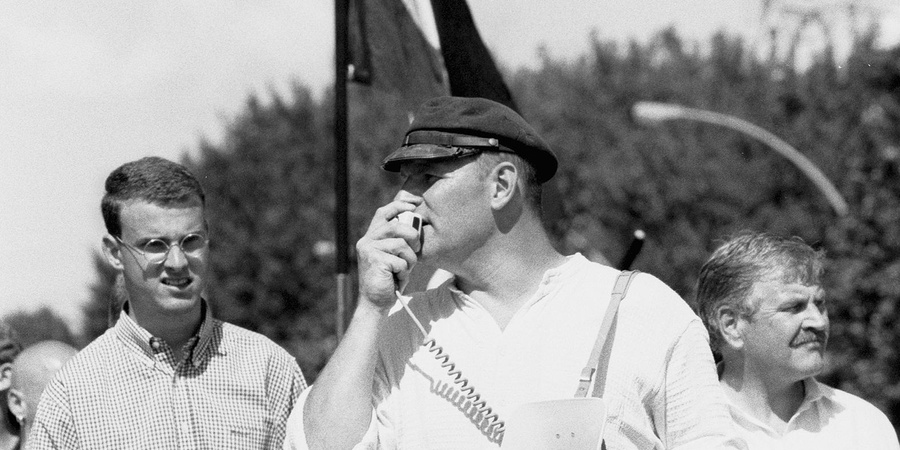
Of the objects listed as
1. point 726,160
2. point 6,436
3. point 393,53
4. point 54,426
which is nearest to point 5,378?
point 6,436

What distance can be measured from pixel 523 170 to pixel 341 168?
2240 mm

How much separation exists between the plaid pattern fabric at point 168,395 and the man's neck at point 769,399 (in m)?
1.49

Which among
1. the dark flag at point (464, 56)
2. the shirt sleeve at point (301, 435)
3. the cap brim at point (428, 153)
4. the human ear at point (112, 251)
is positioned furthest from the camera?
the dark flag at point (464, 56)

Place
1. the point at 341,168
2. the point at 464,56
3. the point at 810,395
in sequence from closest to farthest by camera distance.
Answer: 1. the point at 810,395
2. the point at 341,168
3. the point at 464,56

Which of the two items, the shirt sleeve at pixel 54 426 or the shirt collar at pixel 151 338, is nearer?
the shirt sleeve at pixel 54 426

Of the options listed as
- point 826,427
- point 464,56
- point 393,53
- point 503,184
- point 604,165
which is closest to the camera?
point 503,184

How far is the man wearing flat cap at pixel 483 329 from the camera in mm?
3740

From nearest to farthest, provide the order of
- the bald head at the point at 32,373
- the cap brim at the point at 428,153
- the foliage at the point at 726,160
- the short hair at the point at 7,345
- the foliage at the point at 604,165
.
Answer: the cap brim at the point at 428,153 < the bald head at the point at 32,373 < the short hair at the point at 7,345 < the foliage at the point at 726,160 < the foliage at the point at 604,165

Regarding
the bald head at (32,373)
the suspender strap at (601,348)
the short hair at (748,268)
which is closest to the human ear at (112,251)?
the bald head at (32,373)

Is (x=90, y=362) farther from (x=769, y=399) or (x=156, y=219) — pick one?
(x=769, y=399)

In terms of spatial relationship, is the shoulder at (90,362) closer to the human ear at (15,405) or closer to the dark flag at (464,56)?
the human ear at (15,405)

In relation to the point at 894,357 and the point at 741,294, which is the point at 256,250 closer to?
the point at 894,357

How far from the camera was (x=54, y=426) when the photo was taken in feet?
14.1

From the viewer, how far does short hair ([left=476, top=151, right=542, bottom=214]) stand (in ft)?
12.8
